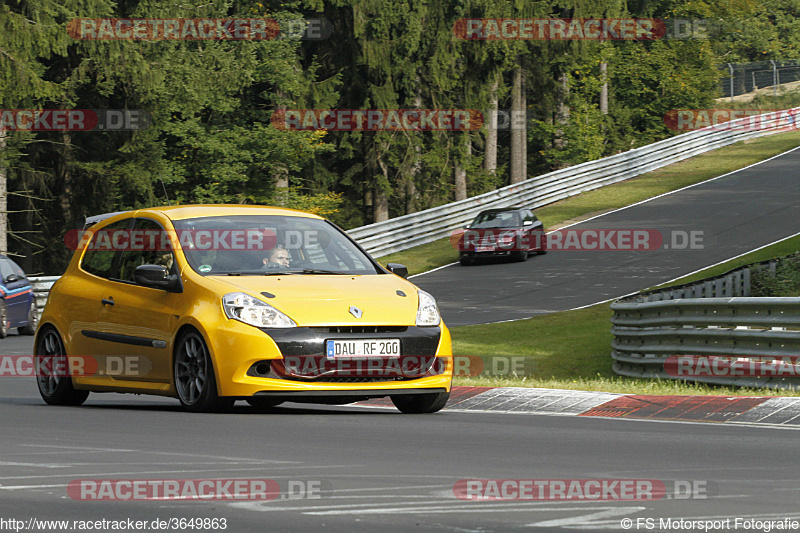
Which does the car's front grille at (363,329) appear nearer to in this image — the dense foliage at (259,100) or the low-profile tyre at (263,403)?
the low-profile tyre at (263,403)

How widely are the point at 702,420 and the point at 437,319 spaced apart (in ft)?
7.05

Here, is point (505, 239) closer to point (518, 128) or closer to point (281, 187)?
point (281, 187)

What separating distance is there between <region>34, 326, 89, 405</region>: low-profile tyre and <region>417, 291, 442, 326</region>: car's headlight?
3.32 meters

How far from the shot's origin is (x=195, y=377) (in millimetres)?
10250

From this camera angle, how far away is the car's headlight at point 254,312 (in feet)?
32.6

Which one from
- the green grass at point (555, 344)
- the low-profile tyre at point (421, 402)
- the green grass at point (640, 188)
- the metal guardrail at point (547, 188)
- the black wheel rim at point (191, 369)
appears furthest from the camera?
the metal guardrail at point (547, 188)

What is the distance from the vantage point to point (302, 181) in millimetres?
53969

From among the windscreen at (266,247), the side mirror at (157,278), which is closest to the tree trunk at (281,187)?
the windscreen at (266,247)

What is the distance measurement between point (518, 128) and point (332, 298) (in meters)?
52.4

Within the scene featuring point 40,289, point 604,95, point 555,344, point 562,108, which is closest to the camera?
point 555,344

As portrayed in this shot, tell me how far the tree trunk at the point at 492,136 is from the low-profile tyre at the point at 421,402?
4616 centimetres

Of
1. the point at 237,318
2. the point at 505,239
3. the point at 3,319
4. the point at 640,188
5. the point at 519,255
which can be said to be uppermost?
the point at 237,318

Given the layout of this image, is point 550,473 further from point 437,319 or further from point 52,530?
point 437,319

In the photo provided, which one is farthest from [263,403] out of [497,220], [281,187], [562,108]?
[562,108]
